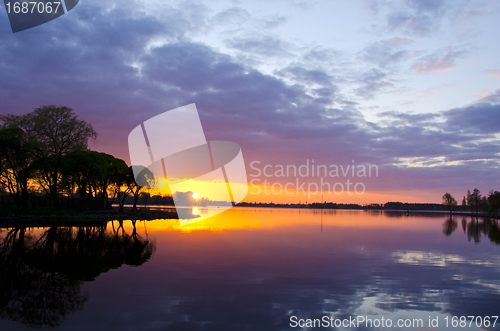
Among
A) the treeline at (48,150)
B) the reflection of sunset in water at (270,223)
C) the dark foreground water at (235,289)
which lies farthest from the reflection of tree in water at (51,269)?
the treeline at (48,150)

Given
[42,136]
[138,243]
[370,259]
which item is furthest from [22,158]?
[370,259]

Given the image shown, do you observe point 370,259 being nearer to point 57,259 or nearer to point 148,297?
point 148,297

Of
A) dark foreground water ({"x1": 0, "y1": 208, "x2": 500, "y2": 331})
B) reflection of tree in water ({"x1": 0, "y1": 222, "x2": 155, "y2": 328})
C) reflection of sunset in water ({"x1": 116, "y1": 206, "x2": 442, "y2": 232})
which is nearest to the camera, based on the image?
dark foreground water ({"x1": 0, "y1": 208, "x2": 500, "y2": 331})

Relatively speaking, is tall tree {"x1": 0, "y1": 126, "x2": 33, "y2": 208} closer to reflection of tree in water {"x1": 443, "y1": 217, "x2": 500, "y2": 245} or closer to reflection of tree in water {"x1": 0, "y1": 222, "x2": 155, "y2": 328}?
reflection of tree in water {"x1": 0, "y1": 222, "x2": 155, "y2": 328}

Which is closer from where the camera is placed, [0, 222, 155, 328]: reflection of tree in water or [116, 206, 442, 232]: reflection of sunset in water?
[0, 222, 155, 328]: reflection of tree in water

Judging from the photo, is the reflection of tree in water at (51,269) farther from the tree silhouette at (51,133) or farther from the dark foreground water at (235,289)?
the tree silhouette at (51,133)

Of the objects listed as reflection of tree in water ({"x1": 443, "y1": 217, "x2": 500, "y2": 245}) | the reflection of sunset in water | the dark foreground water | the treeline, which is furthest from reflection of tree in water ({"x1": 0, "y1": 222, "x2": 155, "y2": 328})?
reflection of tree in water ({"x1": 443, "y1": 217, "x2": 500, "y2": 245})

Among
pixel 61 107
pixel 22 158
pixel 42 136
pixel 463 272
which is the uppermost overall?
pixel 61 107

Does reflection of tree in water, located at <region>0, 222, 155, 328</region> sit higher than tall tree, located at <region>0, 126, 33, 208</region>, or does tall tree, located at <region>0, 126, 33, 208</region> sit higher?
tall tree, located at <region>0, 126, 33, 208</region>

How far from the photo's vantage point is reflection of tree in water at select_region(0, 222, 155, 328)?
10.1m

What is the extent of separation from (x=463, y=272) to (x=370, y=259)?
5.12m

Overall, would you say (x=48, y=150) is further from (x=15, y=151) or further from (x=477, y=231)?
(x=477, y=231)

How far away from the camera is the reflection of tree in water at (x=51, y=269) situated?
10094 mm

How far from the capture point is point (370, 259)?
67.3ft
